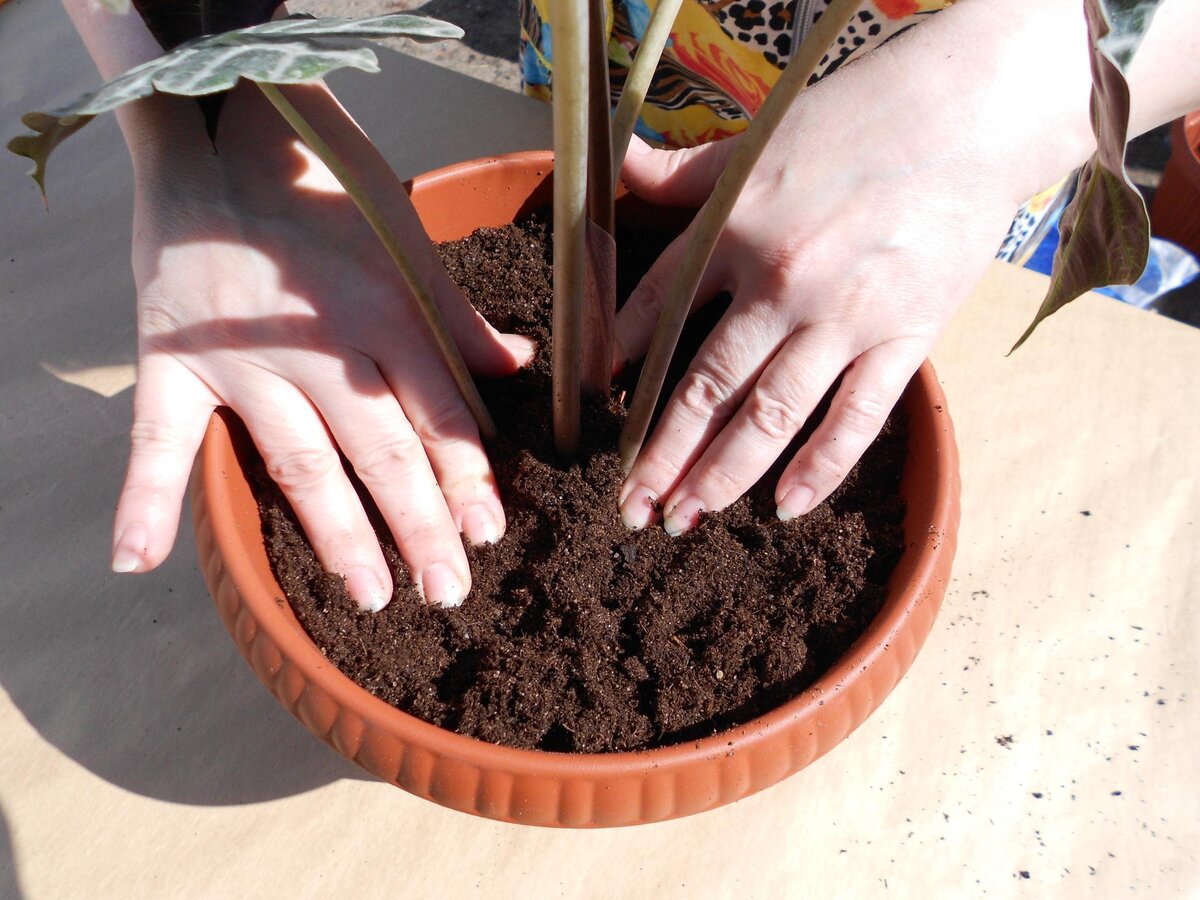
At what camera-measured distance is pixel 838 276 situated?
518mm

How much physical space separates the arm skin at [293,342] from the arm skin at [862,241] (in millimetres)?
138

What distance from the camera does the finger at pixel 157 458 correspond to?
1.62 feet

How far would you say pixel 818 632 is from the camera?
1.62 feet

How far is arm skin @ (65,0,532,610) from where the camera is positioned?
1.69 ft

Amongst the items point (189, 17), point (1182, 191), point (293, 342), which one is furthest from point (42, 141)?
point (1182, 191)

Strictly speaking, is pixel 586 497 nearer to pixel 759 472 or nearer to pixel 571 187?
pixel 759 472

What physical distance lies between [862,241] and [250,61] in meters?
0.37

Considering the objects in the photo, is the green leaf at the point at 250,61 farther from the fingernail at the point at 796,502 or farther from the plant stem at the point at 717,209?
the fingernail at the point at 796,502

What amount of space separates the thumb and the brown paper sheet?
0.32 m

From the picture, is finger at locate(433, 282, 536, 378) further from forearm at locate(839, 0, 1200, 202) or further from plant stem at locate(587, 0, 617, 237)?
forearm at locate(839, 0, 1200, 202)

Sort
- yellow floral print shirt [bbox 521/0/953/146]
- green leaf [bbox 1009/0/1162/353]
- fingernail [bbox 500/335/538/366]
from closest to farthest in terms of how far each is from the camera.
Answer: green leaf [bbox 1009/0/1162/353] < fingernail [bbox 500/335/538/366] < yellow floral print shirt [bbox 521/0/953/146]

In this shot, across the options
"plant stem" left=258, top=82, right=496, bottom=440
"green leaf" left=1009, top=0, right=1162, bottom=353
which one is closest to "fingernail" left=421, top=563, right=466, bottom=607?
"plant stem" left=258, top=82, right=496, bottom=440

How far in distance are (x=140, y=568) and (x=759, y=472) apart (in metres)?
0.36

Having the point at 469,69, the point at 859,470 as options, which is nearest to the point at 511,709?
the point at 859,470
